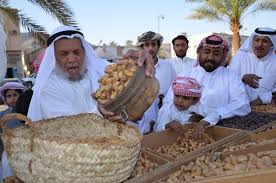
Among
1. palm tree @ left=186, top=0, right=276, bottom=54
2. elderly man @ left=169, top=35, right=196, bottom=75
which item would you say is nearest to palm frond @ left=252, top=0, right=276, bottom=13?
palm tree @ left=186, top=0, right=276, bottom=54

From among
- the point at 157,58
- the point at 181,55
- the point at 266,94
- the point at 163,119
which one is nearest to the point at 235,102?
the point at 163,119

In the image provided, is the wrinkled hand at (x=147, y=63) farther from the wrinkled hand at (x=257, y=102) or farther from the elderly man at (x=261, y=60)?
the elderly man at (x=261, y=60)

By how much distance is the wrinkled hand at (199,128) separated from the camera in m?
3.22

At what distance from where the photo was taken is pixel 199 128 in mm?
3301

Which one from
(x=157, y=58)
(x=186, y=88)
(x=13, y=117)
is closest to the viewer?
(x=13, y=117)

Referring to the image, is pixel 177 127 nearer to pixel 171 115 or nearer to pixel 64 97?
pixel 171 115

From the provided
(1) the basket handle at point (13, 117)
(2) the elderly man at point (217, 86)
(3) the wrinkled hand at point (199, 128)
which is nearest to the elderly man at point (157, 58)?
(2) the elderly man at point (217, 86)

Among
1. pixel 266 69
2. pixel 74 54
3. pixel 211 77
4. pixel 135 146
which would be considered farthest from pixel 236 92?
pixel 135 146

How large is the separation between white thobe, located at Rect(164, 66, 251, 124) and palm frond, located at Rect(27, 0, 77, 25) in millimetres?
3907

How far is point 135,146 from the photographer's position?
1855 millimetres

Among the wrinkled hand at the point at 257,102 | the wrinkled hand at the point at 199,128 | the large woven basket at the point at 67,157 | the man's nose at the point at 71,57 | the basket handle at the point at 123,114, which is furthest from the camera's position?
the wrinkled hand at the point at 257,102

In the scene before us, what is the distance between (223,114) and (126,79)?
5.90 feet

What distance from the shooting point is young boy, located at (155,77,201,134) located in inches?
144

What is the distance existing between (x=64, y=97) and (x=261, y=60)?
339 cm
